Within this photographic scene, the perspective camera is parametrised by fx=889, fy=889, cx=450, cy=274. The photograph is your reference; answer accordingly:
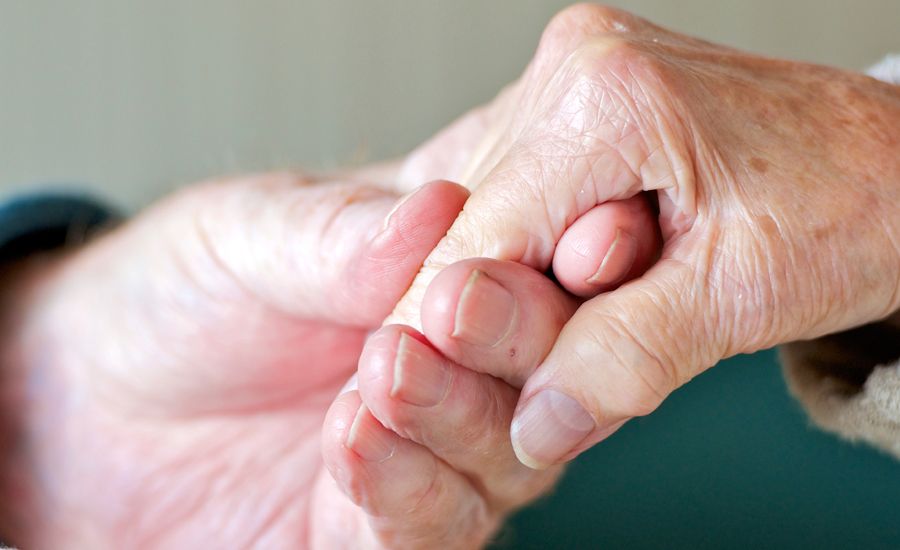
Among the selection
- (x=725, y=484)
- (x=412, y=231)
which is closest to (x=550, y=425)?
(x=412, y=231)

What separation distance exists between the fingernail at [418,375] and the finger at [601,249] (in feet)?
0.31

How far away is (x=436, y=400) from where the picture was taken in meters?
0.51

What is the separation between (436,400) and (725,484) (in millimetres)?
678

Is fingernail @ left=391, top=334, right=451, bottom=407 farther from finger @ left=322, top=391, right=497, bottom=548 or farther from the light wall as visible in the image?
the light wall

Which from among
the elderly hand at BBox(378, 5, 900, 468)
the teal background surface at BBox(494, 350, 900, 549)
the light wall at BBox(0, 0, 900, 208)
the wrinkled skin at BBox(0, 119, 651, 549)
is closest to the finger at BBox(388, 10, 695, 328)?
the elderly hand at BBox(378, 5, 900, 468)

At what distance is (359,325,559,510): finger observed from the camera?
0.49m

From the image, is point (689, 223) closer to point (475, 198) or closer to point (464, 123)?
point (475, 198)

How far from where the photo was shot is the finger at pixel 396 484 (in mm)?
530

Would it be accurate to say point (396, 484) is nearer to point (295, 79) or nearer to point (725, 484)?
point (725, 484)

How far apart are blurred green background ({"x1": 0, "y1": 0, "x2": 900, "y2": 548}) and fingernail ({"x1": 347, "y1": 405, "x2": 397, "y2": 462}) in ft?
2.07

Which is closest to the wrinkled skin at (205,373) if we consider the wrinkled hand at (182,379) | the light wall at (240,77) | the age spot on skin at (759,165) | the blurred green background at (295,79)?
the wrinkled hand at (182,379)

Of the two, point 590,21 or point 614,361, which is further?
point 590,21

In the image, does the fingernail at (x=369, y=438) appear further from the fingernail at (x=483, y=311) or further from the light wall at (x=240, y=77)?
the light wall at (x=240, y=77)

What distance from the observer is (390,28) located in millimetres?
1629
